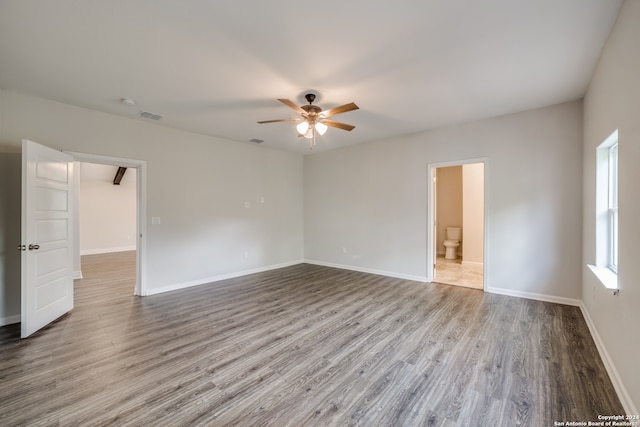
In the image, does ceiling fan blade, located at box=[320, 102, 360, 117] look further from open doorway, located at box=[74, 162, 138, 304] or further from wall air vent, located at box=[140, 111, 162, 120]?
open doorway, located at box=[74, 162, 138, 304]

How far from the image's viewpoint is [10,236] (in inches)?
126

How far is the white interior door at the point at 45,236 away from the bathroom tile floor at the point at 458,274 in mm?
5607

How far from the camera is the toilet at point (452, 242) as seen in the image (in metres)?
6.98

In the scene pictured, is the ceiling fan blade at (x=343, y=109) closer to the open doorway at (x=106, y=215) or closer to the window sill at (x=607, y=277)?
the window sill at (x=607, y=277)

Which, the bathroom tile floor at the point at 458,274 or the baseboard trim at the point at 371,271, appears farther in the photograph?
the baseboard trim at the point at 371,271

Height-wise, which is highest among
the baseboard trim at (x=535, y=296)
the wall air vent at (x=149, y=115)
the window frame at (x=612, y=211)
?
the wall air vent at (x=149, y=115)

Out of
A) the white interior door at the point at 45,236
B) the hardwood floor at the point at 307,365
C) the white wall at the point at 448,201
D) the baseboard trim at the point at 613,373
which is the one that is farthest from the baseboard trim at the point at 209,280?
the baseboard trim at the point at 613,373

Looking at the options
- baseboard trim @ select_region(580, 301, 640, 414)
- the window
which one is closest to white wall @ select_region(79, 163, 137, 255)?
the window

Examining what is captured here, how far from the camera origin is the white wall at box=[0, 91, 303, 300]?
3502 mm

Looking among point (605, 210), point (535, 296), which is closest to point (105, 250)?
point (535, 296)

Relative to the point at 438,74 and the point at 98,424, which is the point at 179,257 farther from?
the point at 438,74

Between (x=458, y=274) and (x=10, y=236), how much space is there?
6.94 metres

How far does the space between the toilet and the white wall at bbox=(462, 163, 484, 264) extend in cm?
55

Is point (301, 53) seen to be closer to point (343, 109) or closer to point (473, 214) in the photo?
point (343, 109)
